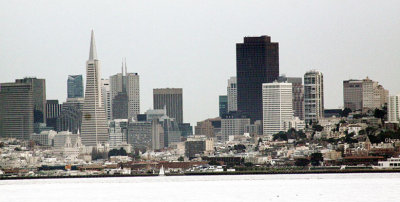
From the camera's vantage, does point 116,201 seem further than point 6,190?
No

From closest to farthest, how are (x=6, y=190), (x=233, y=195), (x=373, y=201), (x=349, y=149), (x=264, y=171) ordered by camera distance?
(x=373, y=201) → (x=233, y=195) → (x=6, y=190) → (x=264, y=171) → (x=349, y=149)

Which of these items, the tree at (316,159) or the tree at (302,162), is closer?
the tree at (316,159)

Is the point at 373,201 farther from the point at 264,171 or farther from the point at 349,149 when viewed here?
the point at 349,149

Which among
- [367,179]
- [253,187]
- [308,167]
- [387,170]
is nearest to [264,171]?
[308,167]

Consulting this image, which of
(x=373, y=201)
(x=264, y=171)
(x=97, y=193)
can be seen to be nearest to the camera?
(x=373, y=201)

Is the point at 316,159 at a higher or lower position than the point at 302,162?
higher

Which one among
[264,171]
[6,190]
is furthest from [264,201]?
[264,171]

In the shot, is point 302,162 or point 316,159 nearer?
point 316,159

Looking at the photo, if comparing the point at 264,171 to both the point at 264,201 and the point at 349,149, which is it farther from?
the point at 264,201

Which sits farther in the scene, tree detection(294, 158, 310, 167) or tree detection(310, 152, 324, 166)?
tree detection(294, 158, 310, 167)
